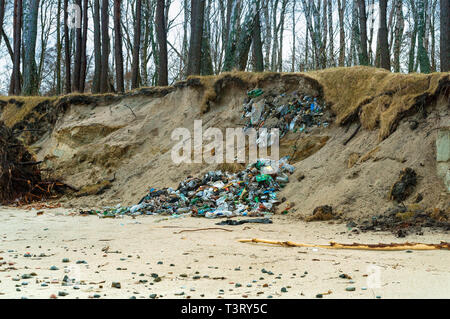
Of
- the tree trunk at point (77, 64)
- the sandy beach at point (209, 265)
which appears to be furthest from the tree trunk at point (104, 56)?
the sandy beach at point (209, 265)

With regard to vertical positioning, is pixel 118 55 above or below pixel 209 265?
above

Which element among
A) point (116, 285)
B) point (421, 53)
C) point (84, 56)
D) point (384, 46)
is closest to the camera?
point (116, 285)

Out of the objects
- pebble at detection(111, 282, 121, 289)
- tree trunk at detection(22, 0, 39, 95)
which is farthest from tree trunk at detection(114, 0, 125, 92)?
pebble at detection(111, 282, 121, 289)

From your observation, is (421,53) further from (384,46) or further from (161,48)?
(161,48)

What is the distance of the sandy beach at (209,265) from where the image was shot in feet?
8.82

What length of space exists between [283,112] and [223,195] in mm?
2751

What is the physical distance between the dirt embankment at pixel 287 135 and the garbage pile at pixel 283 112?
6.9 inches

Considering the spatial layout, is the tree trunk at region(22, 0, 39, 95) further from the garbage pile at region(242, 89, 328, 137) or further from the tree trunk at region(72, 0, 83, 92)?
the garbage pile at region(242, 89, 328, 137)

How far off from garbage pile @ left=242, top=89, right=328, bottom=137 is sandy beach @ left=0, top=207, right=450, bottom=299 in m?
3.64

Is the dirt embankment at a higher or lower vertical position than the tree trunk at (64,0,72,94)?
lower

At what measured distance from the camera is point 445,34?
32.9 feet

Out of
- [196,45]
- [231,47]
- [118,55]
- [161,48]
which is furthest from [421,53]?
[118,55]

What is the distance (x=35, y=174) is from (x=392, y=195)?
874 cm

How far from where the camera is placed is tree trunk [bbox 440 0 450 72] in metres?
9.92
